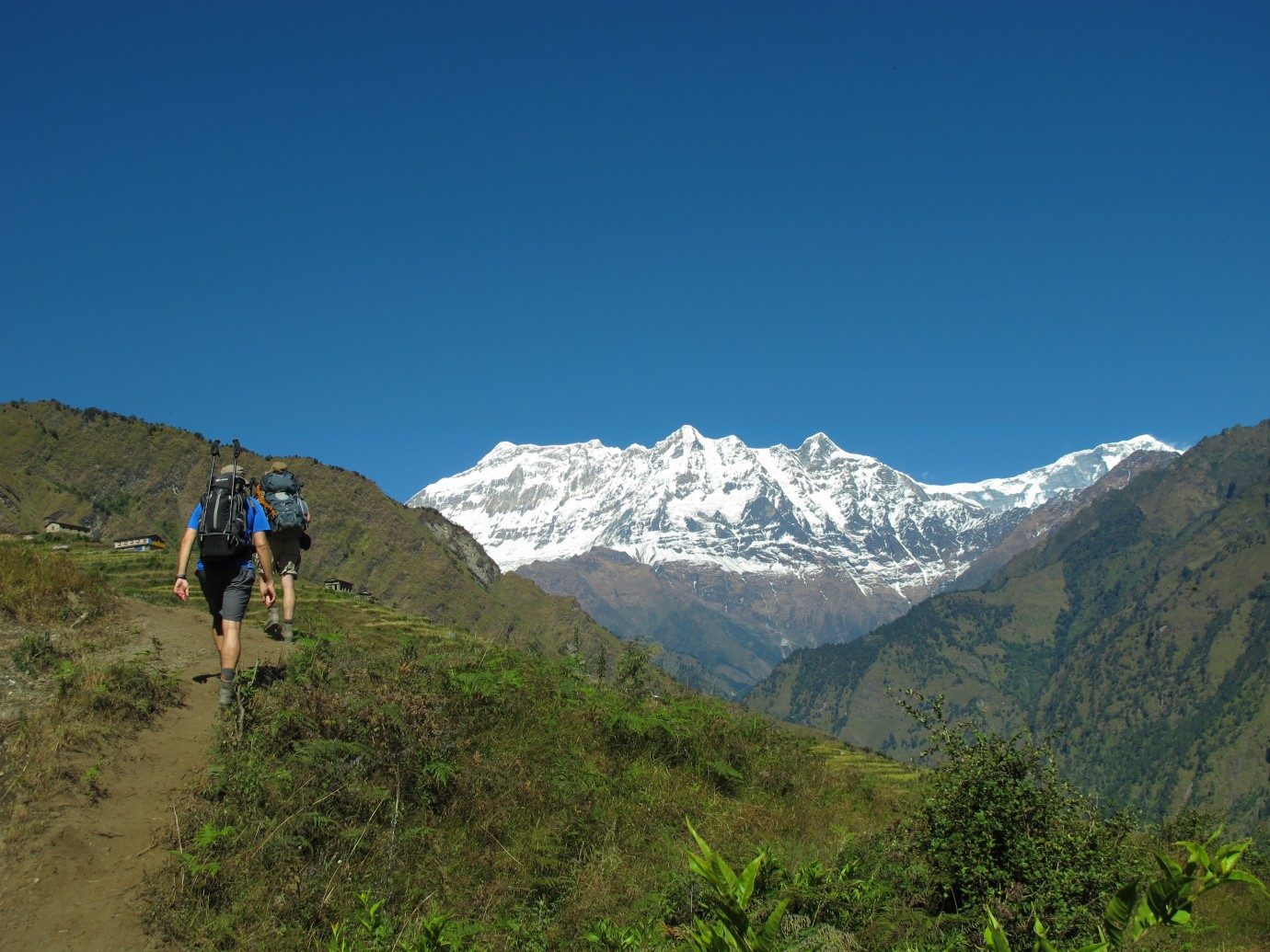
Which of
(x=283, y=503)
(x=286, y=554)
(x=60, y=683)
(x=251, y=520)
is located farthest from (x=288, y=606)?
(x=60, y=683)

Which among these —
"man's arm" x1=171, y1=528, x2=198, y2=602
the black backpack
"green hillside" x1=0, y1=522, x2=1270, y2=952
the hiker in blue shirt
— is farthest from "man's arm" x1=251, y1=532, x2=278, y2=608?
"green hillside" x1=0, y1=522, x2=1270, y2=952

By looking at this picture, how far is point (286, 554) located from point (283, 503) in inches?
38.3


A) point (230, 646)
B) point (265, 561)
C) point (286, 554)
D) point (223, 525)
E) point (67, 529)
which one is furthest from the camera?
point (67, 529)

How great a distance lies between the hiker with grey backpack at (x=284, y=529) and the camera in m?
14.7

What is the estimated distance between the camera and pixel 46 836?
7746mm

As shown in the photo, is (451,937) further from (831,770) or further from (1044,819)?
(831,770)

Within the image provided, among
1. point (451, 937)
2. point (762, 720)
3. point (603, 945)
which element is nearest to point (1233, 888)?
point (762, 720)

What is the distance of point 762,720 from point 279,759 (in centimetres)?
813

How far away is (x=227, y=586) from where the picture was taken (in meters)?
11.5

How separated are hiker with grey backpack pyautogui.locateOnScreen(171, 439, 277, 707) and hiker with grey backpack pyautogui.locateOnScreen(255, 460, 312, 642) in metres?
2.63

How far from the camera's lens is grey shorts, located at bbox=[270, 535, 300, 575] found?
15289 millimetres

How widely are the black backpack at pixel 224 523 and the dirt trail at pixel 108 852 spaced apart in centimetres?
191

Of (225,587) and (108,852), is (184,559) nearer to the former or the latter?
(225,587)

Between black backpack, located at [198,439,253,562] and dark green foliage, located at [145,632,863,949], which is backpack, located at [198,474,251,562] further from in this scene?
dark green foliage, located at [145,632,863,949]
